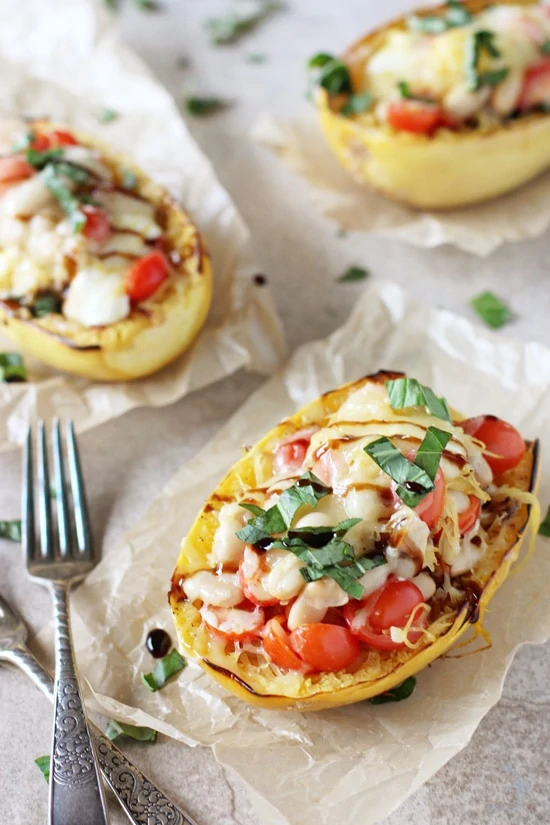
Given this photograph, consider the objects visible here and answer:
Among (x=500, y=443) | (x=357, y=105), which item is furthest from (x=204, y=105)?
(x=500, y=443)

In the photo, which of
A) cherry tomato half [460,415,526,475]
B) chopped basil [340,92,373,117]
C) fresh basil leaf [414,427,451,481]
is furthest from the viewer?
chopped basil [340,92,373,117]

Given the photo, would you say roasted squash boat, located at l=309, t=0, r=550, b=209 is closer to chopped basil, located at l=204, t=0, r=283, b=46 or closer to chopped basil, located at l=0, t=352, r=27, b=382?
chopped basil, located at l=204, t=0, r=283, b=46

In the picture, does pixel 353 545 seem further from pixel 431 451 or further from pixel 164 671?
pixel 164 671

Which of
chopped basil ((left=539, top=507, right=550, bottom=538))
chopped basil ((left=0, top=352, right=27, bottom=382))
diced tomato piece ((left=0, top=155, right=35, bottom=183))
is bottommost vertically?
chopped basil ((left=539, top=507, right=550, bottom=538))

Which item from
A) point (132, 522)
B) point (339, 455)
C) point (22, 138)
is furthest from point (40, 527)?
point (22, 138)

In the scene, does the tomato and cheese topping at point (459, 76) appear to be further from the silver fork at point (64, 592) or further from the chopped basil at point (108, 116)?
the silver fork at point (64, 592)

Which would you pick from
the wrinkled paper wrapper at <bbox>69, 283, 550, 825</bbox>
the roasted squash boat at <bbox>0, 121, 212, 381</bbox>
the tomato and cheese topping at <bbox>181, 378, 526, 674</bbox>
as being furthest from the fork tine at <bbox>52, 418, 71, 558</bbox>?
the tomato and cheese topping at <bbox>181, 378, 526, 674</bbox>

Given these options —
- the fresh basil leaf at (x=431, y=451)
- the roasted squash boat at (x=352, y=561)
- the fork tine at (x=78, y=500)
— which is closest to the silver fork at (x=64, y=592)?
the fork tine at (x=78, y=500)

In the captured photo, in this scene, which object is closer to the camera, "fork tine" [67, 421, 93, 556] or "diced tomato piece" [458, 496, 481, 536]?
"diced tomato piece" [458, 496, 481, 536]
